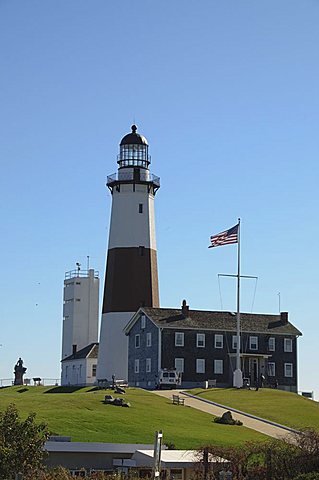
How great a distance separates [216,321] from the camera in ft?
249

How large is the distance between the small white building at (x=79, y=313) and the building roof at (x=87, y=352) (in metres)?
2.56

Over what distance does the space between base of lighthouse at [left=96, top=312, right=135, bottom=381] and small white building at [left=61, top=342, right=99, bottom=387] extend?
545 cm

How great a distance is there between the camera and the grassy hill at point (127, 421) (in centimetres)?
4181

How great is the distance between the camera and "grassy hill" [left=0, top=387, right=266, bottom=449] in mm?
41812

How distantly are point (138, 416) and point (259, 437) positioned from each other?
643cm

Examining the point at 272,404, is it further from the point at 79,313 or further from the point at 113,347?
the point at 79,313

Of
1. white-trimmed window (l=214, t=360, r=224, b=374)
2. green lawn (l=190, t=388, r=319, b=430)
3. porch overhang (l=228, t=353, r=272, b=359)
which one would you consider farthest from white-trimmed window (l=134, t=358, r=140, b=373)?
green lawn (l=190, t=388, r=319, b=430)

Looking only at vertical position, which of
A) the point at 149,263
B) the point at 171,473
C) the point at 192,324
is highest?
the point at 149,263

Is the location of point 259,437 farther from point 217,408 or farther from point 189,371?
point 189,371

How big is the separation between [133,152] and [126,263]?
968 centimetres

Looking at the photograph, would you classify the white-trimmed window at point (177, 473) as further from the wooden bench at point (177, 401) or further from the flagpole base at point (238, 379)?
the flagpole base at point (238, 379)

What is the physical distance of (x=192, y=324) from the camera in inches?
2936

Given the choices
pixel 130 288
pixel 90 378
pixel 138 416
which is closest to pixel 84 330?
pixel 90 378

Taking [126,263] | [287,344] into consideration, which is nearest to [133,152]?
[126,263]
